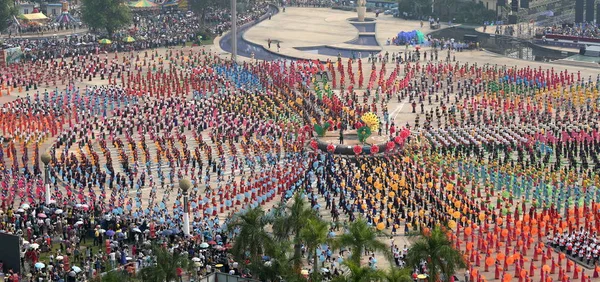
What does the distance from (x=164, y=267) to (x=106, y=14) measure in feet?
277

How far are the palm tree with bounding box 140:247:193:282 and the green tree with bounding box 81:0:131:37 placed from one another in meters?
82.9

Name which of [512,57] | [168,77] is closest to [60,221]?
[168,77]

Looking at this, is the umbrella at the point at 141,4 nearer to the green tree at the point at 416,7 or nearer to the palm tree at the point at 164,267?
the green tree at the point at 416,7

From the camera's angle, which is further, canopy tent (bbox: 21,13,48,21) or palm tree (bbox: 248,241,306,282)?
canopy tent (bbox: 21,13,48,21)

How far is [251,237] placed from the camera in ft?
172

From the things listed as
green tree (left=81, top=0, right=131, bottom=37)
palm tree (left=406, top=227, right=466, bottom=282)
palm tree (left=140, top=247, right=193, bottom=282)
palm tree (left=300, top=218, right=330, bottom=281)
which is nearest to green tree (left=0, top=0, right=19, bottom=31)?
green tree (left=81, top=0, right=131, bottom=37)

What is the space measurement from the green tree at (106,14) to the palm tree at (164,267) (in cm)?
8290

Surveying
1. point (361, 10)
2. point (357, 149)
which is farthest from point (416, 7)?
point (357, 149)

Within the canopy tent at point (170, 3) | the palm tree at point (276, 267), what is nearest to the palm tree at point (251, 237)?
the palm tree at point (276, 267)

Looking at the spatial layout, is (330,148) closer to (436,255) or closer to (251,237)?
(251,237)

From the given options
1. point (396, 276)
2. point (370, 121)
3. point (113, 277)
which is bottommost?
point (113, 277)

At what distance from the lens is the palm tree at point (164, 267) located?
47.6 m

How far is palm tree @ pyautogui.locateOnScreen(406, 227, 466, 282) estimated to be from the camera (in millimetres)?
48875

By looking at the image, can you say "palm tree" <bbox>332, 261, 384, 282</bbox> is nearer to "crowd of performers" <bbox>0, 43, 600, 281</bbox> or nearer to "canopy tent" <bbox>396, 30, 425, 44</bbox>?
"crowd of performers" <bbox>0, 43, 600, 281</bbox>
